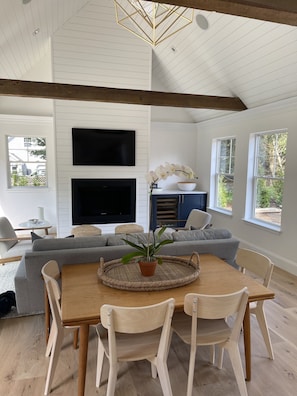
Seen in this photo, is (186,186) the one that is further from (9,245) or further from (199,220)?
(9,245)

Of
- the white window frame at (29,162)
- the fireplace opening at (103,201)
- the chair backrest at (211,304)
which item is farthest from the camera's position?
the white window frame at (29,162)

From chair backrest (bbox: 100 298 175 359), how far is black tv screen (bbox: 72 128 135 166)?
13.9 ft

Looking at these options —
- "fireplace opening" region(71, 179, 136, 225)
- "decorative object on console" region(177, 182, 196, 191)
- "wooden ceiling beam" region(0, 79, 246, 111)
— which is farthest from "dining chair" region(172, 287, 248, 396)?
"decorative object on console" region(177, 182, 196, 191)

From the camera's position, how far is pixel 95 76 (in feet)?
17.4

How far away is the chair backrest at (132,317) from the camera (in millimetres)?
1494

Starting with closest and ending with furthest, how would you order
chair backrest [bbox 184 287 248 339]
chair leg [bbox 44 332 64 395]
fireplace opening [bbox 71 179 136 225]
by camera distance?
1. chair backrest [bbox 184 287 248 339]
2. chair leg [bbox 44 332 64 395]
3. fireplace opening [bbox 71 179 136 225]

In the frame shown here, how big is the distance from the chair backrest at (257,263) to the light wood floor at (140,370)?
2.14 ft

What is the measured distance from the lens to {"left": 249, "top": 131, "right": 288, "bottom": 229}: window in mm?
4532

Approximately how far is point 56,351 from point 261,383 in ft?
4.81

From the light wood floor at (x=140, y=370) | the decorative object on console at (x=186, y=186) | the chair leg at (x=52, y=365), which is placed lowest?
the light wood floor at (x=140, y=370)

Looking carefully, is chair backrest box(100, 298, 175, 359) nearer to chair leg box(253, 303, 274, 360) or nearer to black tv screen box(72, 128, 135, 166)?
chair leg box(253, 303, 274, 360)

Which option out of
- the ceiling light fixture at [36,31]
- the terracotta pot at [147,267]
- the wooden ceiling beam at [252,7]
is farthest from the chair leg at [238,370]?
the ceiling light fixture at [36,31]

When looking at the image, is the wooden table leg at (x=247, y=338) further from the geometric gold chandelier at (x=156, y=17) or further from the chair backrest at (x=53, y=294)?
the geometric gold chandelier at (x=156, y=17)

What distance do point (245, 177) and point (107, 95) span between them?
A: 2.77 metres
